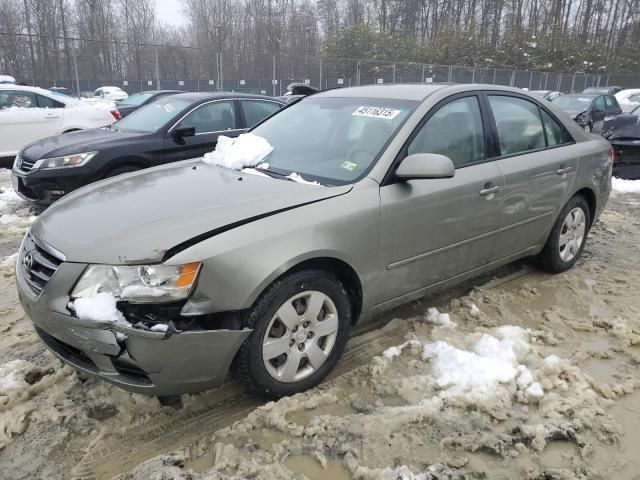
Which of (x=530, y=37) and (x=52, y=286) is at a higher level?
(x=530, y=37)

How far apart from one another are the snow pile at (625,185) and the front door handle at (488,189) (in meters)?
6.15

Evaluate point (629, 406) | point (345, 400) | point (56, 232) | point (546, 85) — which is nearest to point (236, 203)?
point (56, 232)

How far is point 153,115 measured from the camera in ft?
23.0

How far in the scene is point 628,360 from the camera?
3340 millimetres

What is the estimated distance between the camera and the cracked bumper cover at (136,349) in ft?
7.57

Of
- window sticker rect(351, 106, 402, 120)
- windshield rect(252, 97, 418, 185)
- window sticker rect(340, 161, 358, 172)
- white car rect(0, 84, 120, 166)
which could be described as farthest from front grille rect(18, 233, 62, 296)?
white car rect(0, 84, 120, 166)

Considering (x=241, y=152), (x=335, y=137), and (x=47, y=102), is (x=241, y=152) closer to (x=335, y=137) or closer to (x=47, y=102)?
(x=335, y=137)

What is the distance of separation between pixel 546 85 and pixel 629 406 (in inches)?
1505

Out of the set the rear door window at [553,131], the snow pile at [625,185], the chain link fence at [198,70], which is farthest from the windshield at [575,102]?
the rear door window at [553,131]

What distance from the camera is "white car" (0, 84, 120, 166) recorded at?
9086mm

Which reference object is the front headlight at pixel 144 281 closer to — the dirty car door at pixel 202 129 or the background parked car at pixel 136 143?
the background parked car at pixel 136 143

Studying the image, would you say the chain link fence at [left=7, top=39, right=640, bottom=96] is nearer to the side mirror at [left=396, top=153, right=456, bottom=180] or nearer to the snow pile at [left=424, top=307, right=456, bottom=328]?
the snow pile at [left=424, top=307, right=456, bottom=328]

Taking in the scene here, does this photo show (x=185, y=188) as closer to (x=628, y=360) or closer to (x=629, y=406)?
(x=629, y=406)

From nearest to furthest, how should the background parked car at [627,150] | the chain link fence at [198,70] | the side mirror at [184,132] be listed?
the side mirror at [184,132] → the background parked car at [627,150] → the chain link fence at [198,70]
